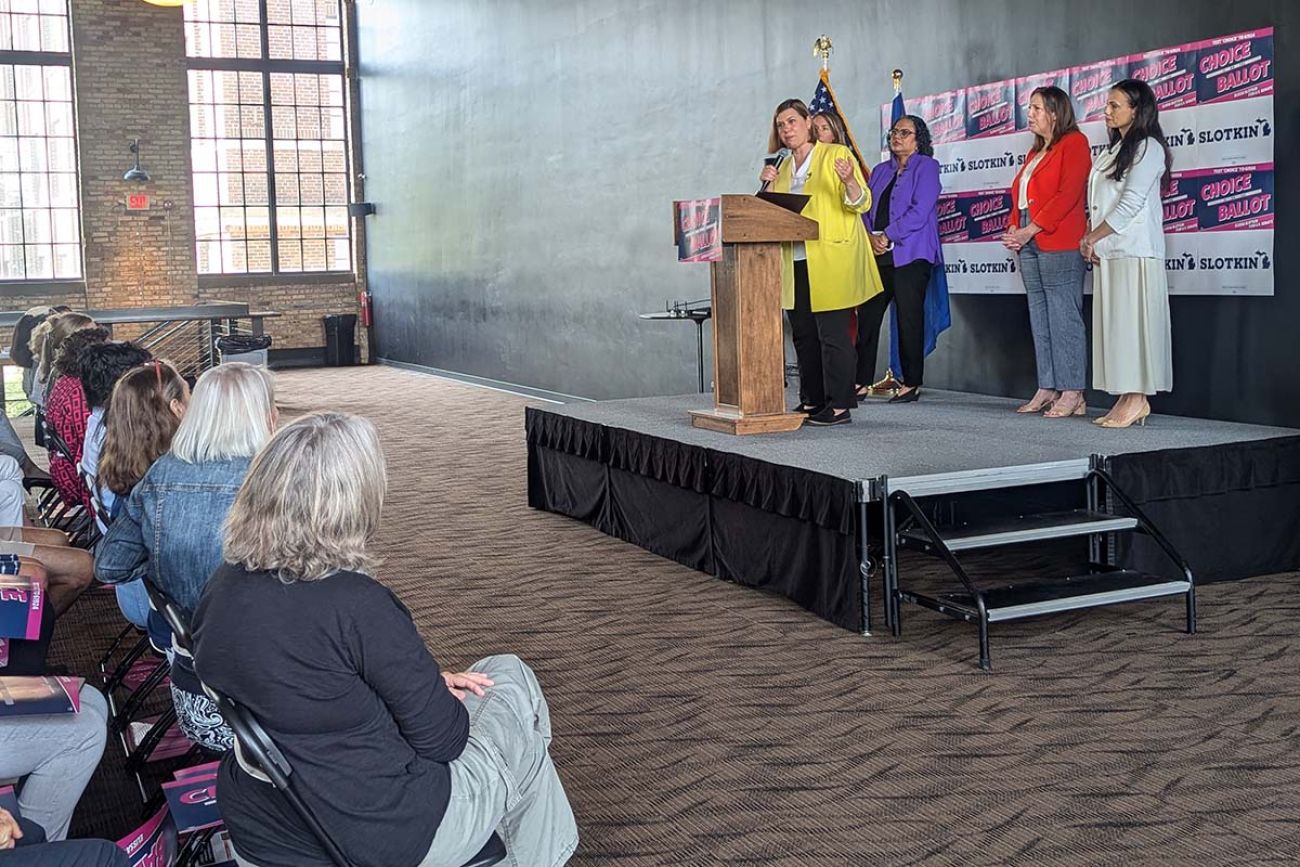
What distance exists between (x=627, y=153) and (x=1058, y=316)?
521 cm

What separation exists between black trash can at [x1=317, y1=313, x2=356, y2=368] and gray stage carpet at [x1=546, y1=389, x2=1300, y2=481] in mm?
11641

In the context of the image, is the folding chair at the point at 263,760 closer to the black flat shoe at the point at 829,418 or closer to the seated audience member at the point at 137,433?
the seated audience member at the point at 137,433

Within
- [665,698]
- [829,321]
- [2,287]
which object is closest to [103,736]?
[665,698]

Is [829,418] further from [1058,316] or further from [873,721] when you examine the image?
[873,721]

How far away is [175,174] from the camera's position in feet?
54.2

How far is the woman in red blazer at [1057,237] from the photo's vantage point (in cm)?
586

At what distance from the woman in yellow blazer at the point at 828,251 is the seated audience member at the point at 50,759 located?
3884 millimetres

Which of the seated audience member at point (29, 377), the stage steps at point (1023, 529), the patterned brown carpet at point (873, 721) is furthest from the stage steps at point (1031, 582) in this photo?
the seated audience member at point (29, 377)

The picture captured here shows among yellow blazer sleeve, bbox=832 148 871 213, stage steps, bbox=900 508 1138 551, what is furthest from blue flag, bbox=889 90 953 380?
stage steps, bbox=900 508 1138 551

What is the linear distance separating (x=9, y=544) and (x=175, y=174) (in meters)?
13.9

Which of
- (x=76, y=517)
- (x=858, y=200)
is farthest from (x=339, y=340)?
(x=858, y=200)

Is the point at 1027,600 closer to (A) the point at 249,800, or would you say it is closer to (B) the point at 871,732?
(B) the point at 871,732

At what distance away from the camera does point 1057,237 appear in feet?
19.4

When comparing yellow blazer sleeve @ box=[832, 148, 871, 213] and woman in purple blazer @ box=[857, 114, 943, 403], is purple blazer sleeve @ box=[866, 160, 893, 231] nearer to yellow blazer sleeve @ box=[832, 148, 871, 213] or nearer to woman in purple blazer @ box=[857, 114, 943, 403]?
woman in purple blazer @ box=[857, 114, 943, 403]
